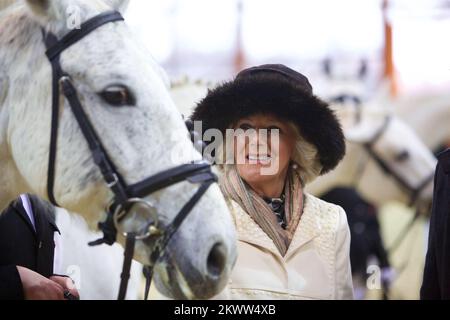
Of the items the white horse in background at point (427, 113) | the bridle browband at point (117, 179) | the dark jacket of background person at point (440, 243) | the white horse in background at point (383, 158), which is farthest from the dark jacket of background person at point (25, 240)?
the white horse in background at point (427, 113)

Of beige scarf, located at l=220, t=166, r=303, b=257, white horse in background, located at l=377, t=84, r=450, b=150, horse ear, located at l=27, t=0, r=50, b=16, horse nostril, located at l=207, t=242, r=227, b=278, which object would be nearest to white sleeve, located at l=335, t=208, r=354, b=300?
beige scarf, located at l=220, t=166, r=303, b=257

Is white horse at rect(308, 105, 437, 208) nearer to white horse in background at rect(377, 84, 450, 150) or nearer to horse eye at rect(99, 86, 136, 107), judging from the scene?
white horse in background at rect(377, 84, 450, 150)

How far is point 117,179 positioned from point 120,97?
0.21m

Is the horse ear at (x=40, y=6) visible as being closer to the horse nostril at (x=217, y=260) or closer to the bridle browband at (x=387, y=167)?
the horse nostril at (x=217, y=260)

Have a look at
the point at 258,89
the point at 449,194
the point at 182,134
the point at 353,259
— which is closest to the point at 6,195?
the point at 182,134

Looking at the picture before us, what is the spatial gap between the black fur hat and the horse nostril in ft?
2.23

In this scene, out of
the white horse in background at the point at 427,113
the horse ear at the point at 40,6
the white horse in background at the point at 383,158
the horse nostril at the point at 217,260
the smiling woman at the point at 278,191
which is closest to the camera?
the horse nostril at the point at 217,260

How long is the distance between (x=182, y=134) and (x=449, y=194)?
90cm

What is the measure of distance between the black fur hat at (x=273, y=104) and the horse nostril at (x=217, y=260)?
26.7 inches

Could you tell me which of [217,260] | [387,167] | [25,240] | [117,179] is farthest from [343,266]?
[387,167]

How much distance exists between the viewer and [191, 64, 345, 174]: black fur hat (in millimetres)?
2609

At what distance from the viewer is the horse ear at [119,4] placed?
A: 239 cm

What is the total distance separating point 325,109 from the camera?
8.78 feet
